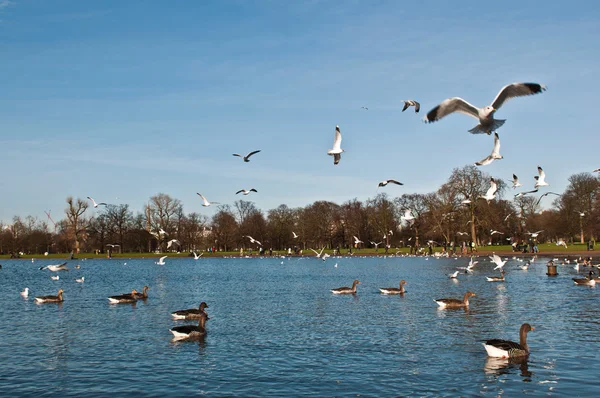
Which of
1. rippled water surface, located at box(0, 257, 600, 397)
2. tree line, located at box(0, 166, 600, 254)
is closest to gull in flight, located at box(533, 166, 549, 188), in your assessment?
rippled water surface, located at box(0, 257, 600, 397)

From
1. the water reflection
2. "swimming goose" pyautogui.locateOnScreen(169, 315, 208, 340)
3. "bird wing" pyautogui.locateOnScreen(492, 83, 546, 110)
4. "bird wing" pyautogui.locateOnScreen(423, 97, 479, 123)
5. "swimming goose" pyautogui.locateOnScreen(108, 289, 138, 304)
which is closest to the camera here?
the water reflection

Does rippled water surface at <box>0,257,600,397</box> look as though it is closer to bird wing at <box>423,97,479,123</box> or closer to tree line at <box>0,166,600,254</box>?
bird wing at <box>423,97,479,123</box>

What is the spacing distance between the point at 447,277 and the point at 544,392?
109 feet

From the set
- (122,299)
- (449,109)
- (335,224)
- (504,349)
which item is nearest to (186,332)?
(504,349)

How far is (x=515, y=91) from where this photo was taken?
629 inches

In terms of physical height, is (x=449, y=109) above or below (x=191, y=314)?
above

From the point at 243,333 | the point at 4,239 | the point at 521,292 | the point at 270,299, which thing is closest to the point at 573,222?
the point at 521,292

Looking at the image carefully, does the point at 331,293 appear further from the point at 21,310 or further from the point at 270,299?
the point at 21,310

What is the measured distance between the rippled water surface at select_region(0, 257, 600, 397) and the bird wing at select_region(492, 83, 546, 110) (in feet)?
22.8

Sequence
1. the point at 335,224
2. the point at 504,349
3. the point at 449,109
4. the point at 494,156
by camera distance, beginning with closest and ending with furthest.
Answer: the point at 504,349
the point at 449,109
the point at 494,156
the point at 335,224

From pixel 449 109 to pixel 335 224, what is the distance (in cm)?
11139

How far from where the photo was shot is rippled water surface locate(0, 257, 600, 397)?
1342 cm

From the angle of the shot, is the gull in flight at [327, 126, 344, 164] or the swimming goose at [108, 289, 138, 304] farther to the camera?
the swimming goose at [108, 289, 138, 304]

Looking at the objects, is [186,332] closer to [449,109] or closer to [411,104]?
[449,109]
